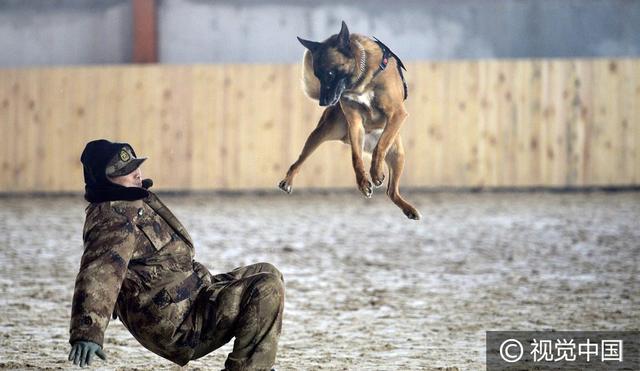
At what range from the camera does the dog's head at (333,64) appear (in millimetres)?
2135

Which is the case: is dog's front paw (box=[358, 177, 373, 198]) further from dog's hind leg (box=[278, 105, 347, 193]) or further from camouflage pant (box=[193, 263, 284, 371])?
camouflage pant (box=[193, 263, 284, 371])

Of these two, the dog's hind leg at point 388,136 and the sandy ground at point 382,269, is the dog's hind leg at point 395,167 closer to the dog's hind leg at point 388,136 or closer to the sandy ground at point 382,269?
the dog's hind leg at point 388,136

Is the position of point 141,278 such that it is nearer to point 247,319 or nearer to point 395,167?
point 247,319

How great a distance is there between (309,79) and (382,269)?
6746 mm

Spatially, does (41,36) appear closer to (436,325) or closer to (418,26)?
(418,26)

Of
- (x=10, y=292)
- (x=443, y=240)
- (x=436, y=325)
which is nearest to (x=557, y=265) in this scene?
(x=443, y=240)

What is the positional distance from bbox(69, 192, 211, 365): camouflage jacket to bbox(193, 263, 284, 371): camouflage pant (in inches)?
2.2

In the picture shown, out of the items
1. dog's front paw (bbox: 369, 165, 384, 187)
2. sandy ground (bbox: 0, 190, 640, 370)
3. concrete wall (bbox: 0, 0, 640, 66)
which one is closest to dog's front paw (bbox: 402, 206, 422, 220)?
dog's front paw (bbox: 369, 165, 384, 187)

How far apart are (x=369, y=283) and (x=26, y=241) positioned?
13.0 feet

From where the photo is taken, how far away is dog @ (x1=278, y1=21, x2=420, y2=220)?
2.16 metres

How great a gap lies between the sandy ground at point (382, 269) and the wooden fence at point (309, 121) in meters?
0.43

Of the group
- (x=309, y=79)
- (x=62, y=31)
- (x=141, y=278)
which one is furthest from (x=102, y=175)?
(x=62, y=31)

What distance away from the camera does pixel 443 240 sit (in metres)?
10.5

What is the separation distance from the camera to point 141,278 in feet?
11.9
